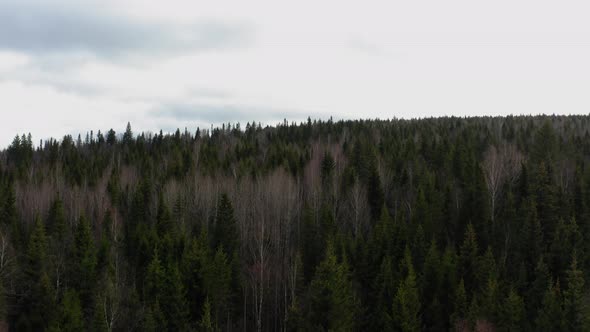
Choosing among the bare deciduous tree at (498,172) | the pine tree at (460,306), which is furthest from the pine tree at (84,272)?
the bare deciduous tree at (498,172)

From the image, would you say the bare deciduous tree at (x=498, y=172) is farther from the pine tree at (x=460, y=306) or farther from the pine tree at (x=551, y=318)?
the pine tree at (x=551, y=318)

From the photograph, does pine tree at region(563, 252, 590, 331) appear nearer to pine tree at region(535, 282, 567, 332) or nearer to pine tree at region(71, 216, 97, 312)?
pine tree at region(535, 282, 567, 332)

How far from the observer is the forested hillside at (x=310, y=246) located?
4281cm

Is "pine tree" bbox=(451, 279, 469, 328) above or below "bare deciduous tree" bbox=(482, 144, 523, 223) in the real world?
below

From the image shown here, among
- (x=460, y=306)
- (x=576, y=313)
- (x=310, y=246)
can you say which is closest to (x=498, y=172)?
(x=310, y=246)

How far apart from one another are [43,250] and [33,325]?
7.56m

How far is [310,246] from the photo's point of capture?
2320 inches

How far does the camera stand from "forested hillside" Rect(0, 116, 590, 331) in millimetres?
42812

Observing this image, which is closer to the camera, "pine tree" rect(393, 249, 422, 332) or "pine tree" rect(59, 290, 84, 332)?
"pine tree" rect(59, 290, 84, 332)

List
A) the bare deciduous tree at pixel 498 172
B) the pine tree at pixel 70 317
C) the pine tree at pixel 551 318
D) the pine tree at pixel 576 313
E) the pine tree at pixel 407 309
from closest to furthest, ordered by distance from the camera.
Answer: the pine tree at pixel 576 313, the pine tree at pixel 70 317, the pine tree at pixel 551 318, the pine tree at pixel 407 309, the bare deciduous tree at pixel 498 172

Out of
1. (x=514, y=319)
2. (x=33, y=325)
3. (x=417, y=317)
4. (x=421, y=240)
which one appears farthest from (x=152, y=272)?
(x=514, y=319)

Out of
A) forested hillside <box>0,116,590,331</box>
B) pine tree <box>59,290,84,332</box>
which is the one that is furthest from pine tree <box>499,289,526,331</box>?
pine tree <box>59,290,84,332</box>

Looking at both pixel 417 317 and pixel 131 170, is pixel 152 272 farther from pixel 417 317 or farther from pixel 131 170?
pixel 131 170

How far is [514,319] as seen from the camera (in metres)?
40.8
